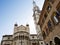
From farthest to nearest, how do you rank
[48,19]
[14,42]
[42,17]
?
[14,42], [42,17], [48,19]

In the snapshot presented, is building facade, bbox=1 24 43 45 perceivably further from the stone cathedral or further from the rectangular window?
the rectangular window

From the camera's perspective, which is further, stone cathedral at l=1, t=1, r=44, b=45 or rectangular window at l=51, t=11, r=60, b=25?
stone cathedral at l=1, t=1, r=44, b=45

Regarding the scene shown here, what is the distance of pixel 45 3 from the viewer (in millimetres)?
22312

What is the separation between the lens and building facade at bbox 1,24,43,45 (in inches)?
1514

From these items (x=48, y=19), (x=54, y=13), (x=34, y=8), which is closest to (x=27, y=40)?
(x=48, y=19)

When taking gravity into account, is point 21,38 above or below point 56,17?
below

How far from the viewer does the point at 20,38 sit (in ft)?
127

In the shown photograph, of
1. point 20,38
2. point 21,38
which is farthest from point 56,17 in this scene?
point 20,38

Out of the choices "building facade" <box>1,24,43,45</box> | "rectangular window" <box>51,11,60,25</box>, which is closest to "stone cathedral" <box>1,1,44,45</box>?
"building facade" <box>1,24,43,45</box>

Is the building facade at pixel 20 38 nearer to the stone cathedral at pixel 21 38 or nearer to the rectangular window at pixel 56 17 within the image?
the stone cathedral at pixel 21 38

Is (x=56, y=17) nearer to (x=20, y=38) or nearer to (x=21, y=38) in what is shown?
(x=21, y=38)

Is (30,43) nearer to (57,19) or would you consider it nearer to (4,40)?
(4,40)

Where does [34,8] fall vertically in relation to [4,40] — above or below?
above

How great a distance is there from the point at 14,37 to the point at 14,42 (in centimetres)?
168
